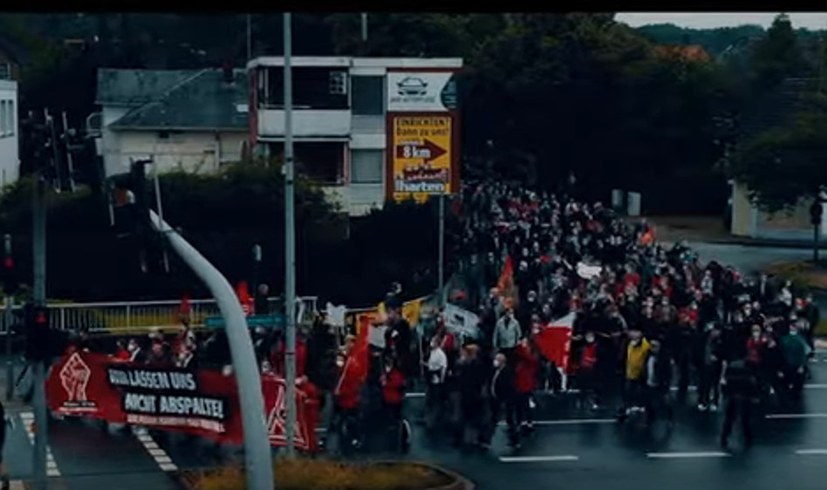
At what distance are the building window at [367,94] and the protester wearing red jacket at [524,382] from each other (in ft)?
28.2

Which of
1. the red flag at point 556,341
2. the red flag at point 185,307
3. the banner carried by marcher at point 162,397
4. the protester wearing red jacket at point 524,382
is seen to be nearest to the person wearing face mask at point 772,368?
the red flag at point 556,341

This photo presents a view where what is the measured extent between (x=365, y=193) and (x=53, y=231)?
14.1 feet

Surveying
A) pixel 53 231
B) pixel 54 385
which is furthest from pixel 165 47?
pixel 54 385

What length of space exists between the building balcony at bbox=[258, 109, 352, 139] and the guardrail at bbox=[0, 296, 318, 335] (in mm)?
3547

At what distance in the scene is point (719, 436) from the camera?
12055 millimetres

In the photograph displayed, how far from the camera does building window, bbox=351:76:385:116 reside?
2041 cm

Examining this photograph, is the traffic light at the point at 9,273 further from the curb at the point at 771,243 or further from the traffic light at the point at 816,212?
the curb at the point at 771,243

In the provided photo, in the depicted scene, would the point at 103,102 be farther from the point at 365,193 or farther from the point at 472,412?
the point at 472,412

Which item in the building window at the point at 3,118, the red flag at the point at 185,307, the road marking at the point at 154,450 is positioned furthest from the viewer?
the red flag at the point at 185,307

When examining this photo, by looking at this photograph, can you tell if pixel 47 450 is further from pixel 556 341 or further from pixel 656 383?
pixel 656 383

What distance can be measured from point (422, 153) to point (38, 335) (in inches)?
356

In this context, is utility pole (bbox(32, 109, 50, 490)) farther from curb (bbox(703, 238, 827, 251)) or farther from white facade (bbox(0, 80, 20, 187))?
curb (bbox(703, 238, 827, 251))

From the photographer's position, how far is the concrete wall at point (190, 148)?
18438 mm

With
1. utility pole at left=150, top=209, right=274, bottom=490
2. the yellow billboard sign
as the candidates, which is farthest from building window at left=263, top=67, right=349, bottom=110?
utility pole at left=150, top=209, right=274, bottom=490
